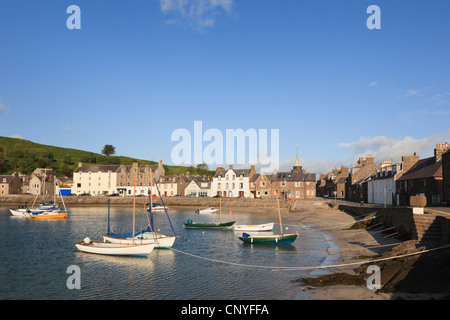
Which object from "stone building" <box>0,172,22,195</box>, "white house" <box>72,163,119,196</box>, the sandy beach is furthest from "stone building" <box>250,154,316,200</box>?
"stone building" <box>0,172,22,195</box>

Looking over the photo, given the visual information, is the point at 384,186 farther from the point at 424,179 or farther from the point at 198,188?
the point at 198,188

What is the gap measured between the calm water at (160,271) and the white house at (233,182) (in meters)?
65.1

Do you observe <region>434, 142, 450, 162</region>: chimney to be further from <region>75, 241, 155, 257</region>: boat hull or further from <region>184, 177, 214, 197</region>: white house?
<region>184, 177, 214, 197</region>: white house

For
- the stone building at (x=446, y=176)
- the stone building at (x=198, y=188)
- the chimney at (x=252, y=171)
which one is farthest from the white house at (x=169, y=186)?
the stone building at (x=446, y=176)

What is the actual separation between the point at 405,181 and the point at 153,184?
278 feet

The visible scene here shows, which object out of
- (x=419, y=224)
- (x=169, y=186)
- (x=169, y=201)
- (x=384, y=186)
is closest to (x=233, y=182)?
(x=169, y=201)

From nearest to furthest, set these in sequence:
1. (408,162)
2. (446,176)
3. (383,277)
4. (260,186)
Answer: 1. (383,277)
2. (446,176)
3. (408,162)
4. (260,186)

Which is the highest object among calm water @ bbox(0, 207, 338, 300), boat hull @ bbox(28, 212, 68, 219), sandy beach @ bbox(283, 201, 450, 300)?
sandy beach @ bbox(283, 201, 450, 300)

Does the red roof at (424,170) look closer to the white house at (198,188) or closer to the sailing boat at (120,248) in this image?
the sailing boat at (120,248)

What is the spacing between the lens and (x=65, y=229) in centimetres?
5419

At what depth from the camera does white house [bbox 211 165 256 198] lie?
110m

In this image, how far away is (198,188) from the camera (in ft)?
392
